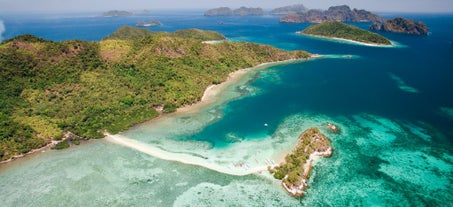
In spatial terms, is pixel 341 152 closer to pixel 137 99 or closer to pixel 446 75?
pixel 137 99

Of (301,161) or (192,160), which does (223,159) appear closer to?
(192,160)

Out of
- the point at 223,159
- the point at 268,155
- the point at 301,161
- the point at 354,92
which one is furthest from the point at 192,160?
the point at 354,92

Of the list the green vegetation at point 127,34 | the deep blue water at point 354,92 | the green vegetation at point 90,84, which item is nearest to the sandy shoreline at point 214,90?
the green vegetation at point 90,84

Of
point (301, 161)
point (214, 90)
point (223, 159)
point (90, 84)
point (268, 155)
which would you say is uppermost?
point (90, 84)

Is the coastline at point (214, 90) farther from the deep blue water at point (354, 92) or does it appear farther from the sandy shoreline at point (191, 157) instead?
the deep blue water at point (354, 92)

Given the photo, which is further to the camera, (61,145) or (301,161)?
(61,145)
